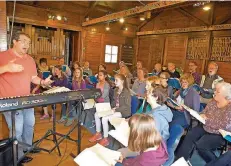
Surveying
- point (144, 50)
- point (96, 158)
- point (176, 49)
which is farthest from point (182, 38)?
point (96, 158)

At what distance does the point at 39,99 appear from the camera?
1742mm

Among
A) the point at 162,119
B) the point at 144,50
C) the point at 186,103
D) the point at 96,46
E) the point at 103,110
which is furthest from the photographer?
the point at 144,50

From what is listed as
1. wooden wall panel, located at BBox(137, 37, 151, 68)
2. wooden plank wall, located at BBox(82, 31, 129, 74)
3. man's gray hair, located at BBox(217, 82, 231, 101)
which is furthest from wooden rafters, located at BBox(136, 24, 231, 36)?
man's gray hair, located at BBox(217, 82, 231, 101)

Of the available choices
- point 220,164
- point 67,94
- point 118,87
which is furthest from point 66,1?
point 220,164

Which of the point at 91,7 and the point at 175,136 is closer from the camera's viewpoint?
the point at 175,136

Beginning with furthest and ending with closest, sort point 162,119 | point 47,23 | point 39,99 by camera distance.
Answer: point 47,23
point 162,119
point 39,99

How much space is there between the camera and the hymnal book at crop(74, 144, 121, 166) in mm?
1445

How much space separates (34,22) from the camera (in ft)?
20.0

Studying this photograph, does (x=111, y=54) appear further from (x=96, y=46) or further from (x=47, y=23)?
(x=47, y=23)

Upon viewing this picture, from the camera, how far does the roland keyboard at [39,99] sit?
61.0 inches

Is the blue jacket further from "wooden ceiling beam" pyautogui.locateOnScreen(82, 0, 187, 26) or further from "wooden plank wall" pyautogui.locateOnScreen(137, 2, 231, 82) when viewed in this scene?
"wooden plank wall" pyautogui.locateOnScreen(137, 2, 231, 82)

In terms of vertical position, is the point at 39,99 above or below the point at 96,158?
above

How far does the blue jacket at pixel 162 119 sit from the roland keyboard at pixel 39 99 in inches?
30.0

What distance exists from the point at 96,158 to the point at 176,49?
255 inches
